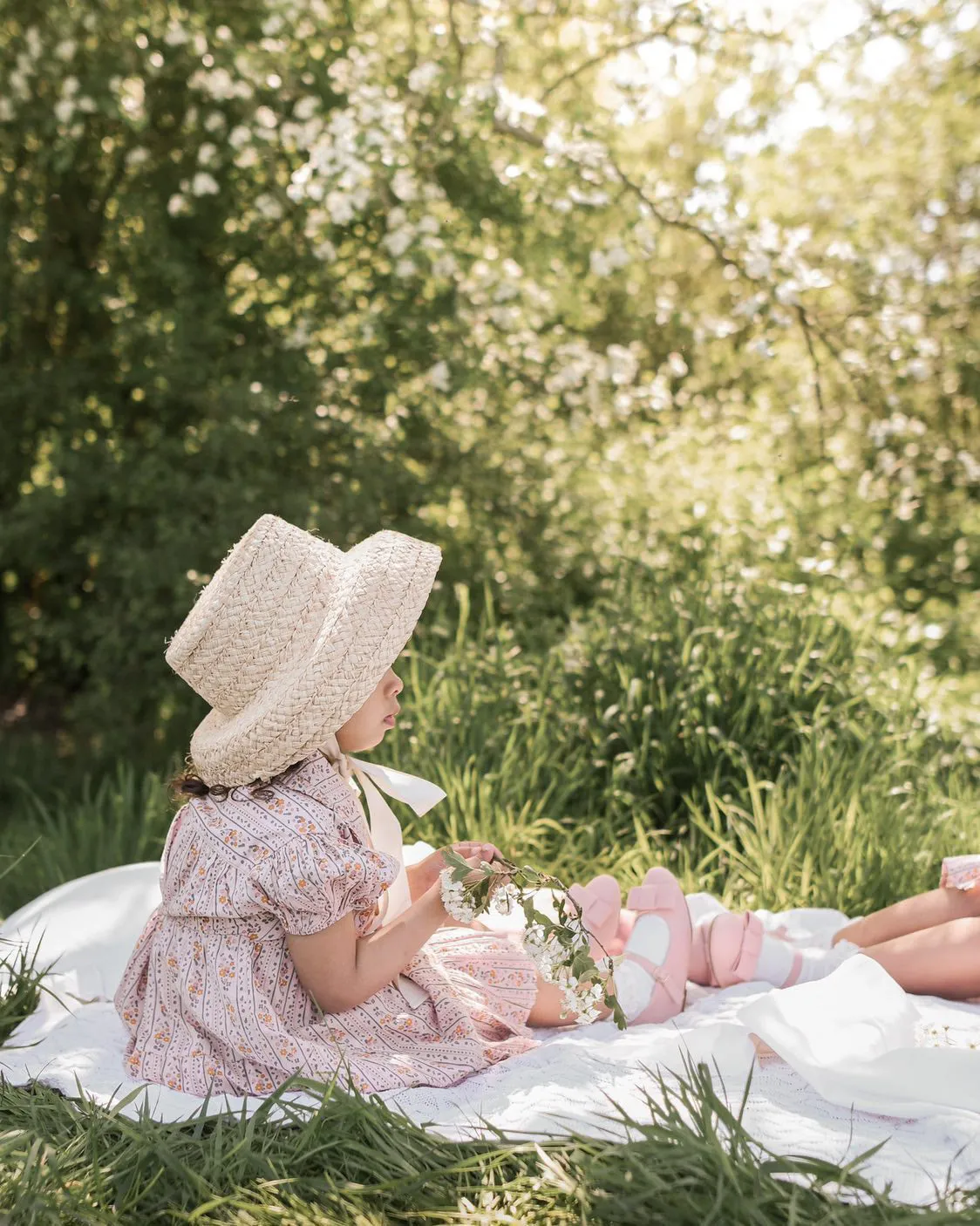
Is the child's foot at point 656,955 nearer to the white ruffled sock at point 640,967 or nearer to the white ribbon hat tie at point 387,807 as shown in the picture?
the white ruffled sock at point 640,967

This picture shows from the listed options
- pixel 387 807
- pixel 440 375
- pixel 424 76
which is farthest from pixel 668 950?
pixel 424 76

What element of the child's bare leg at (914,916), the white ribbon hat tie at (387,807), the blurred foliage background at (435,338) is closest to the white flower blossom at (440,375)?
the blurred foliage background at (435,338)

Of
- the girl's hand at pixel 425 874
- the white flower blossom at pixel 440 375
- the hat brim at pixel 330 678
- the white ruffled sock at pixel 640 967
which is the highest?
the white flower blossom at pixel 440 375

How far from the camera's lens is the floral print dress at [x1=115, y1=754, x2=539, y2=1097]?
212cm

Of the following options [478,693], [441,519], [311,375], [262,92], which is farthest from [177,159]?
[478,693]

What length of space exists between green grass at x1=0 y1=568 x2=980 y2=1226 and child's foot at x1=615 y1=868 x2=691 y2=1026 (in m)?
0.30

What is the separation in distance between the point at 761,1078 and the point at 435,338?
3.24 metres

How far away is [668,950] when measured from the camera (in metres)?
2.52

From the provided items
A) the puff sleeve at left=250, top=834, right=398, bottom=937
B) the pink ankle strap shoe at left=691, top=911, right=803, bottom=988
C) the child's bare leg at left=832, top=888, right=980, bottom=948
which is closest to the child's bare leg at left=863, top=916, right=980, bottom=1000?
the child's bare leg at left=832, top=888, right=980, bottom=948

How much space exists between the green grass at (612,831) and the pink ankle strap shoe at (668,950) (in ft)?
1.03

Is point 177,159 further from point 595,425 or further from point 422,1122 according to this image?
point 422,1122

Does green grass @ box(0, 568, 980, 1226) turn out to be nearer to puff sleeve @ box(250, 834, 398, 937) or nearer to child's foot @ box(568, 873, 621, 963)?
puff sleeve @ box(250, 834, 398, 937)

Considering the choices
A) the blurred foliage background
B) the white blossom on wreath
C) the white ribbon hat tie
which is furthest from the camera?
the blurred foliage background

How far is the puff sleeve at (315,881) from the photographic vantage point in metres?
2.08
